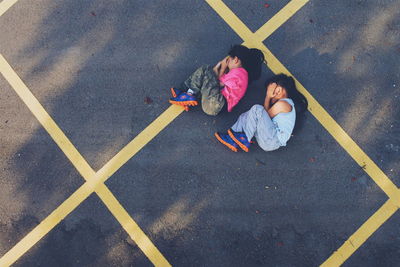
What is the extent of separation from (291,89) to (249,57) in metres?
0.69

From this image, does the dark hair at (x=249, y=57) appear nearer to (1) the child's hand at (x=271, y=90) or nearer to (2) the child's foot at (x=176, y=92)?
(1) the child's hand at (x=271, y=90)

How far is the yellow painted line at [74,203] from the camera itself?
429 centimetres

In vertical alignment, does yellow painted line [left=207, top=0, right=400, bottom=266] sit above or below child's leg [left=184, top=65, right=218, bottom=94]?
below

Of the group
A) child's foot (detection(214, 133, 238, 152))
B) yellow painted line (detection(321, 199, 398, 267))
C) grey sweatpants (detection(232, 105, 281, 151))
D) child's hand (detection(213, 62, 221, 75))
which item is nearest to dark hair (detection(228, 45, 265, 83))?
child's hand (detection(213, 62, 221, 75))

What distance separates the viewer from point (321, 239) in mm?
4266

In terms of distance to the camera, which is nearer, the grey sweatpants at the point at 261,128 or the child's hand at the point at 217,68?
the grey sweatpants at the point at 261,128

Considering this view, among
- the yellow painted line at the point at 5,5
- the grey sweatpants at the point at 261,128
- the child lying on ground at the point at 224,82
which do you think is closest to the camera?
the grey sweatpants at the point at 261,128

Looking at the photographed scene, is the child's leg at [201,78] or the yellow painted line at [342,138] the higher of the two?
the child's leg at [201,78]

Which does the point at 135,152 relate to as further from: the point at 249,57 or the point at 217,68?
the point at 249,57

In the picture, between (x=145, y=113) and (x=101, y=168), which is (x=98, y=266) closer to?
(x=101, y=168)

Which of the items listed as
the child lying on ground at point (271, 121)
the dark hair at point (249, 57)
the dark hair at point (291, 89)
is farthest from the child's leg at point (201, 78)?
the dark hair at point (291, 89)

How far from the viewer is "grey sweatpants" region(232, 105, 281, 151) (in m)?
4.17

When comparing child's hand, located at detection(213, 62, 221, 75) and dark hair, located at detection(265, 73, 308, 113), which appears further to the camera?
child's hand, located at detection(213, 62, 221, 75)

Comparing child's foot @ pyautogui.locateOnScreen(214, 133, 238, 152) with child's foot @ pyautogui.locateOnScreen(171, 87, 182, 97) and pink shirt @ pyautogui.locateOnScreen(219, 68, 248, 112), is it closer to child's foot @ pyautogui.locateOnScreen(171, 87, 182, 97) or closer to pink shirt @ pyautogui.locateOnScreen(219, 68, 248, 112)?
pink shirt @ pyautogui.locateOnScreen(219, 68, 248, 112)
